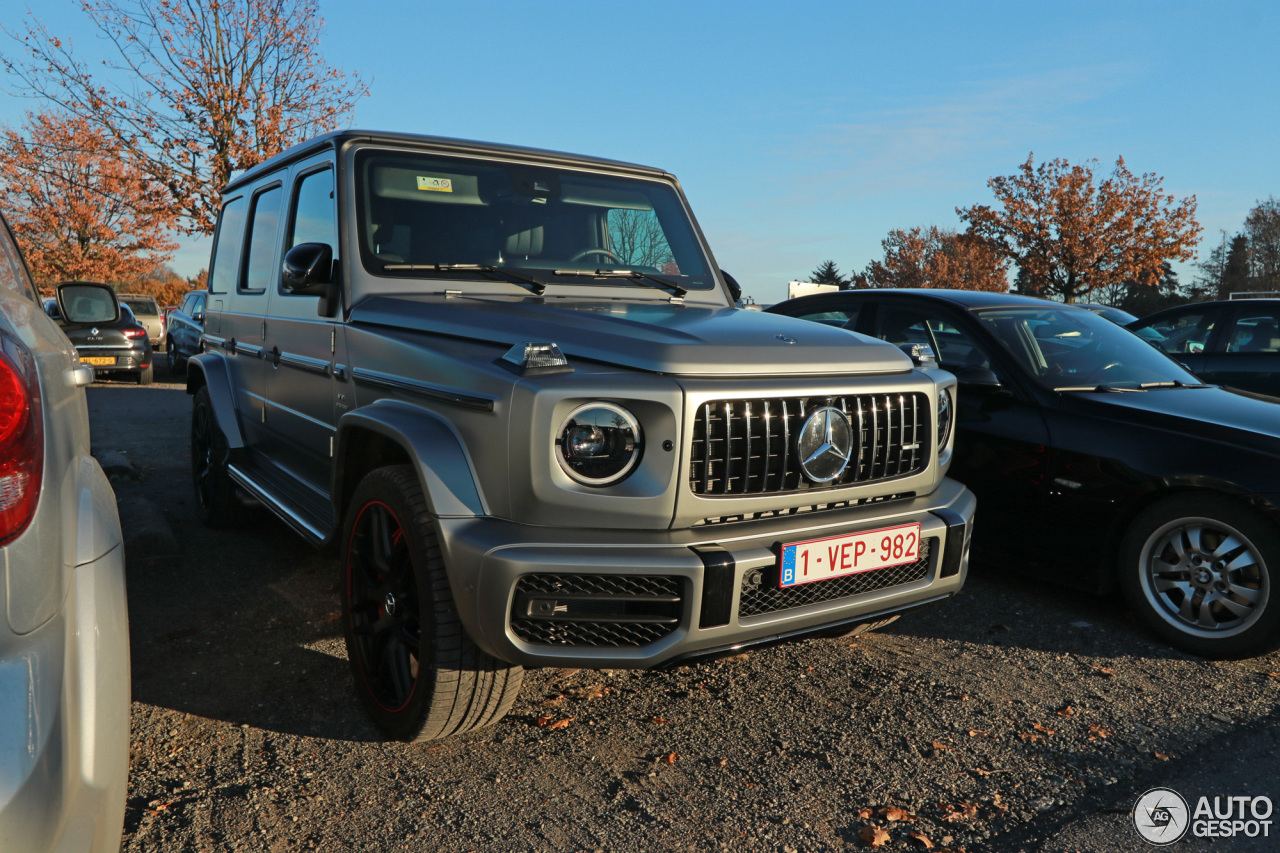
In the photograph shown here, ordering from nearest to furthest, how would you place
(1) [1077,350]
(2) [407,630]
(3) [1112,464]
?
1. (2) [407,630]
2. (3) [1112,464]
3. (1) [1077,350]

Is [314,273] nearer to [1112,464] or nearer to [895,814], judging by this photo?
[895,814]

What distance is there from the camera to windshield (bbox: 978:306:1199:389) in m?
4.55

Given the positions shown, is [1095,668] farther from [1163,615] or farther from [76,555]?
[76,555]

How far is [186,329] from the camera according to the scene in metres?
16.2

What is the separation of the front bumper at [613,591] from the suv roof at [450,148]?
1.95m

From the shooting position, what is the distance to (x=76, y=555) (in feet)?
5.21

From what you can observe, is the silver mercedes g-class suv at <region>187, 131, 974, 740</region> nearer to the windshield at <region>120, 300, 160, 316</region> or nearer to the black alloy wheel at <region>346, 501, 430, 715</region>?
the black alloy wheel at <region>346, 501, 430, 715</region>

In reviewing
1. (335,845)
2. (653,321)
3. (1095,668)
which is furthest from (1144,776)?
(335,845)

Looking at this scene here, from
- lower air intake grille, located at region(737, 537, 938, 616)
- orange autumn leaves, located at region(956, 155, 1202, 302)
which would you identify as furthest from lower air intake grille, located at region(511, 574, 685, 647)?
orange autumn leaves, located at region(956, 155, 1202, 302)

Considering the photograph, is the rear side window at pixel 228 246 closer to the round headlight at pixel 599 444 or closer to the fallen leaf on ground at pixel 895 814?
the round headlight at pixel 599 444

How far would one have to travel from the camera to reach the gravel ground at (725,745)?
8.03 feet

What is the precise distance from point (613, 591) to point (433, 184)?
206 centimetres

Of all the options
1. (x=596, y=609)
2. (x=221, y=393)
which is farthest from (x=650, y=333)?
(x=221, y=393)

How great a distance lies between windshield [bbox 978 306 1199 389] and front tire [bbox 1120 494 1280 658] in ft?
2.86
